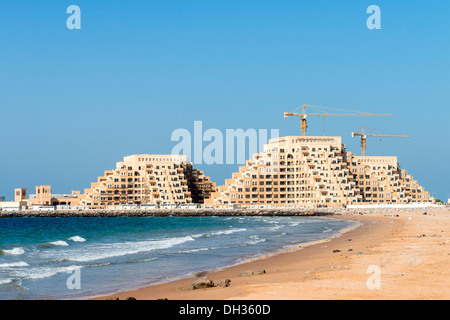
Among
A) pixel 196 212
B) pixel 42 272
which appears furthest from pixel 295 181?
pixel 42 272

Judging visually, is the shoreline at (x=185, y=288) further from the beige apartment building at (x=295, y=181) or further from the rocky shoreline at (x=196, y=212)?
the beige apartment building at (x=295, y=181)

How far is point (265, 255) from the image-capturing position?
1453 inches

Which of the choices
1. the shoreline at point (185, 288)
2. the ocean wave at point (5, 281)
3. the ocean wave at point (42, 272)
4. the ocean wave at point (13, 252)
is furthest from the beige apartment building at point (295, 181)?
the ocean wave at point (5, 281)

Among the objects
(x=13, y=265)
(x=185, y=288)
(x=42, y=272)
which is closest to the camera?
(x=185, y=288)

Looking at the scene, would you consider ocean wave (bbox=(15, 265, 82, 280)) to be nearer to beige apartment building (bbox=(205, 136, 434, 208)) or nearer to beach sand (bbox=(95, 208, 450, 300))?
beach sand (bbox=(95, 208, 450, 300))

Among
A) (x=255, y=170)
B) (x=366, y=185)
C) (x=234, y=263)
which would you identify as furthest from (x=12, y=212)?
(x=234, y=263)

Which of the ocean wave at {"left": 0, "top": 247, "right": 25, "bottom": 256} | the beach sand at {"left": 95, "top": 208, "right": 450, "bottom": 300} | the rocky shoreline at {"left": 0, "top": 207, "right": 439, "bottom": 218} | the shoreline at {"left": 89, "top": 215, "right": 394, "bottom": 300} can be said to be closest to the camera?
the beach sand at {"left": 95, "top": 208, "right": 450, "bottom": 300}

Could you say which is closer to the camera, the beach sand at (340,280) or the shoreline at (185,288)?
the beach sand at (340,280)

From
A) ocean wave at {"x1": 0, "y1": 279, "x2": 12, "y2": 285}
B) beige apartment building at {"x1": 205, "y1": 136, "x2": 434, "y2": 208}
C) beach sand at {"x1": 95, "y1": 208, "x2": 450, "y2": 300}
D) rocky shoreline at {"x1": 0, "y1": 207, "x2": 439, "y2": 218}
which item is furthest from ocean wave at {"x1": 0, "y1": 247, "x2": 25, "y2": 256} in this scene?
beige apartment building at {"x1": 205, "y1": 136, "x2": 434, "y2": 208}

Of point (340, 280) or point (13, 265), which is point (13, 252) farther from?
point (340, 280)

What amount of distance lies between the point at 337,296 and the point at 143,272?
1490cm

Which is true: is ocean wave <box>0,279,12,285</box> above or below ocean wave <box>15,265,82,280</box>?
above
